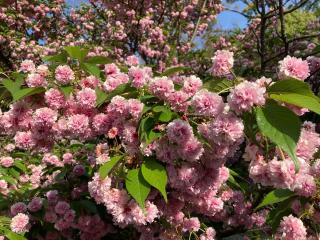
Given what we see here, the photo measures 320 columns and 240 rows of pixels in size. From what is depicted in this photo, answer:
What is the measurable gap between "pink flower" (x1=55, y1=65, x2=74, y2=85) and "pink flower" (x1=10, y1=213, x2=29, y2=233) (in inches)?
36.7

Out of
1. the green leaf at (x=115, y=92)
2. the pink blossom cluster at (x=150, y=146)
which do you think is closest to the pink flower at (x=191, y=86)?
the pink blossom cluster at (x=150, y=146)

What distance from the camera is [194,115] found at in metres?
2.16

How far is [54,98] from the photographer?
2.51m

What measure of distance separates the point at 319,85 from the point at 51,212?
140 inches

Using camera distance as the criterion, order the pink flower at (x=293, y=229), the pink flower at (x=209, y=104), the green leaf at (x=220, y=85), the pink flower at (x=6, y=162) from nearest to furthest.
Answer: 1. the pink flower at (x=209, y=104)
2. the green leaf at (x=220, y=85)
3. the pink flower at (x=293, y=229)
4. the pink flower at (x=6, y=162)

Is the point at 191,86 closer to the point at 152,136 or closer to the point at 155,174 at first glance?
the point at 152,136

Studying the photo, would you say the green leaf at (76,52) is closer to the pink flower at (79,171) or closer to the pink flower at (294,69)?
the pink flower at (79,171)

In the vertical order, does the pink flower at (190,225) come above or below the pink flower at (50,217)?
above

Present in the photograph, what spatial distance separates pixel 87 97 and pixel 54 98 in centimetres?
20

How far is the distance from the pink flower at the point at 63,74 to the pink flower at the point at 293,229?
1410 millimetres

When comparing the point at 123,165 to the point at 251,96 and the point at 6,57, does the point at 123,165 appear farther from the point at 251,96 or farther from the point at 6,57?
the point at 6,57

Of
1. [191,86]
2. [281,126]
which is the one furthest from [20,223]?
[281,126]

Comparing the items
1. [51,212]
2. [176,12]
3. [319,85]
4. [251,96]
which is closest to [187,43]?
[176,12]

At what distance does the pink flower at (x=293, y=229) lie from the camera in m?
2.24
